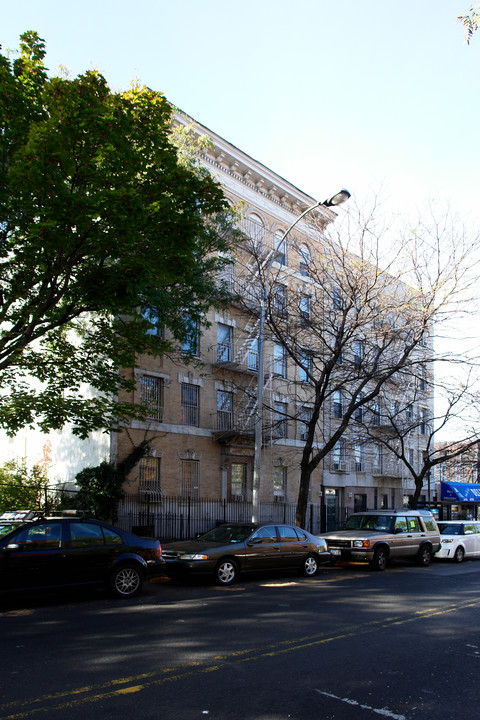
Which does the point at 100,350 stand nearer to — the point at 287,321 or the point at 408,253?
the point at 287,321

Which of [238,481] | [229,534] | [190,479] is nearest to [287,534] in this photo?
[229,534]

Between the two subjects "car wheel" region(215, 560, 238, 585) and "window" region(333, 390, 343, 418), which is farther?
"window" region(333, 390, 343, 418)

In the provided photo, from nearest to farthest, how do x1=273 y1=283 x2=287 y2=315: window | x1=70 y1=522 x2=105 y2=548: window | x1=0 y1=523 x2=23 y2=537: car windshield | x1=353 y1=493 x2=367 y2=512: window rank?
x1=0 y1=523 x2=23 y2=537: car windshield, x1=70 y1=522 x2=105 y2=548: window, x1=273 y1=283 x2=287 y2=315: window, x1=353 y1=493 x2=367 y2=512: window

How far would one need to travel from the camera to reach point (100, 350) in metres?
14.9

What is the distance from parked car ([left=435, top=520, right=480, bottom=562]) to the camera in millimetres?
19438

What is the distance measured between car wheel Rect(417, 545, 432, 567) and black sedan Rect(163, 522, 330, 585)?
433 centimetres

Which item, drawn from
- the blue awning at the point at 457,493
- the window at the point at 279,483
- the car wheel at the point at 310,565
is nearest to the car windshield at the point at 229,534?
the car wheel at the point at 310,565

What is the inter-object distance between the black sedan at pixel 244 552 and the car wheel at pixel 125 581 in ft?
5.17

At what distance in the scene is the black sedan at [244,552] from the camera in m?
12.3

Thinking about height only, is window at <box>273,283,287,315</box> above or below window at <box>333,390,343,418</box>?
above

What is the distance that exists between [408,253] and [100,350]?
34.3 feet

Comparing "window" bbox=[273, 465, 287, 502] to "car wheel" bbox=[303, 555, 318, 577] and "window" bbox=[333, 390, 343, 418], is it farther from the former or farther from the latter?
"car wheel" bbox=[303, 555, 318, 577]

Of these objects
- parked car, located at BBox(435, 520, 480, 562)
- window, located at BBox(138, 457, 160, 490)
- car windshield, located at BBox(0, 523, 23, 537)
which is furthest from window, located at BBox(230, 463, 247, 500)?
car windshield, located at BBox(0, 523, 23, 537)

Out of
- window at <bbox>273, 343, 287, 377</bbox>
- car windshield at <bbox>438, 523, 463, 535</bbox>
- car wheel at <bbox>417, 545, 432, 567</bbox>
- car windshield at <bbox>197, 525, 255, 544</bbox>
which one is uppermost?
window at <bbox>273, 343, 287, 377</bbox>
